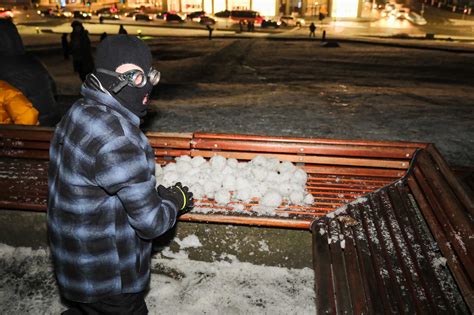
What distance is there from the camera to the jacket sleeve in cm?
178

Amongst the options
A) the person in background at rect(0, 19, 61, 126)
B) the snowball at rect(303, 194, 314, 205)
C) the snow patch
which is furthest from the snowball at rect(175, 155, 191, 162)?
the person in background at rect(0, 19, 61, 126)

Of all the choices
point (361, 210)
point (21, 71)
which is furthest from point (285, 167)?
point (21, 71)

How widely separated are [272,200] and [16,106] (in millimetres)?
2870

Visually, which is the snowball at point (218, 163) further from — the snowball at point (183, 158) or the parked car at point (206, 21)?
the parked car at point (206, 21)

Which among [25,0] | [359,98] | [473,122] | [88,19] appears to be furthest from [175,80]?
[25,0]

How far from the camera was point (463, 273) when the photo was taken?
8.29 ft

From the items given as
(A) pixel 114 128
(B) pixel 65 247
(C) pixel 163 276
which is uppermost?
(A) pixel 114 128

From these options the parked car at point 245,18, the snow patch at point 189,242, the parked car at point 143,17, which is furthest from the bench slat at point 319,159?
the parked car at point 143,17

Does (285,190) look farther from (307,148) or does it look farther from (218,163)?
(218,163)

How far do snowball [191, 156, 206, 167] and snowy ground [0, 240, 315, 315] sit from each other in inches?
32.9

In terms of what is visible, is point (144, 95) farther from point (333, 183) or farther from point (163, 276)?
point (333, 183)

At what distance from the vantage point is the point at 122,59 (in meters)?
1.90

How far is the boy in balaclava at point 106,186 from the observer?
71.2 inches

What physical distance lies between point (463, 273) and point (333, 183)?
5.59 feet
